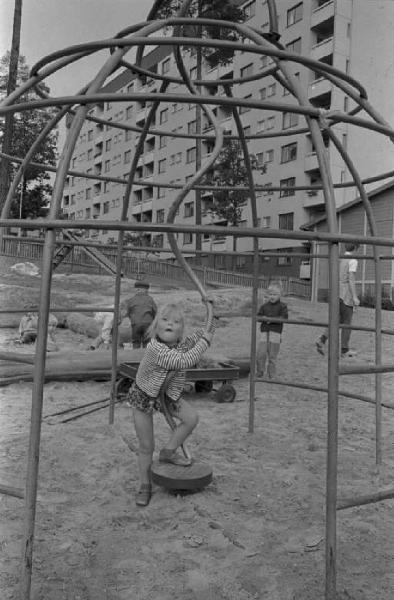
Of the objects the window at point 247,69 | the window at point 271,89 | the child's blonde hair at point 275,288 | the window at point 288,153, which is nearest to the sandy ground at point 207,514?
the child's blonde hair at point 275,288

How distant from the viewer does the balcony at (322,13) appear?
2427 centimetres

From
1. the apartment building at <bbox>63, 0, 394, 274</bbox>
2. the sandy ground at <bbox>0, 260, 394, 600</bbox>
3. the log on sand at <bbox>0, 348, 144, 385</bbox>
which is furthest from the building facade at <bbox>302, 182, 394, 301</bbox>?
the sandy ground at <bbox>0, 260, 394, 600</bbox>

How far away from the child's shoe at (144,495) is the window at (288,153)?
25424 mm

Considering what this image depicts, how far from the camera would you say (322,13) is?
80.9 feet

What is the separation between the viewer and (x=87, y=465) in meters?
3.32

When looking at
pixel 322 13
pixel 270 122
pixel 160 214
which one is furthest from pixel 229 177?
pixel 160 214

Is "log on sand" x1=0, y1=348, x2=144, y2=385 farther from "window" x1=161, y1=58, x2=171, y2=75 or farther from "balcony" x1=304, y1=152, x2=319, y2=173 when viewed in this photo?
"window" x1=161, y1=58, x2=171, y2=75

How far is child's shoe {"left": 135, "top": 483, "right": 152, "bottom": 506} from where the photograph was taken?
2791 millimetres

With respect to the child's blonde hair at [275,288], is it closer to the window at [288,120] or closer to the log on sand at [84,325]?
the log on sand at [84,325]

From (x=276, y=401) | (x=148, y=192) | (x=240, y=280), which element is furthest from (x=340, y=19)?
(x=276, y=401)

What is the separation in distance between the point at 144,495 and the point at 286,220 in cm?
2571

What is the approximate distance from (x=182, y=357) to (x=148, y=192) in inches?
1477

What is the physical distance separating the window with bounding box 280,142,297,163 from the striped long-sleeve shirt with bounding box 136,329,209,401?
25120 mm

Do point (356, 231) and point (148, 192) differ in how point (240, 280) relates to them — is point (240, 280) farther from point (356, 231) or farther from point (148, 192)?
point (148, 192)
